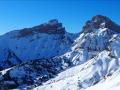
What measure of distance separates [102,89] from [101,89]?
96 centimetres

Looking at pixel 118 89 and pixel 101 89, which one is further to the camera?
pixel 101 89

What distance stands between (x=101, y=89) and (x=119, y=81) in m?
10.4

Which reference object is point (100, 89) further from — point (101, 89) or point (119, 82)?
point (119, 82)

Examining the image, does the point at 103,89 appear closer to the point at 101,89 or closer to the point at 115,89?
the point at 101,89

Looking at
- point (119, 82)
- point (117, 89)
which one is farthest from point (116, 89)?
point (119, 82)

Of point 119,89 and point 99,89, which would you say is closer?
point 119,89

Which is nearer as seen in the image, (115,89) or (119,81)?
(115,89)

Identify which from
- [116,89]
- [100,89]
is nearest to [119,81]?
[100,89]

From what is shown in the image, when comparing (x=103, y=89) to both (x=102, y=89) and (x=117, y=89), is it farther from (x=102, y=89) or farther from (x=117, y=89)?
(x=117, y=89)

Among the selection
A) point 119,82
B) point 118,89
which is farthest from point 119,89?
point 119,82

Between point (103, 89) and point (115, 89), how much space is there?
2268cm

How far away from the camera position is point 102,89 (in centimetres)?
15262

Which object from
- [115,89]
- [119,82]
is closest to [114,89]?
[115,89]

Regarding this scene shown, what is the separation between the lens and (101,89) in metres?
154
